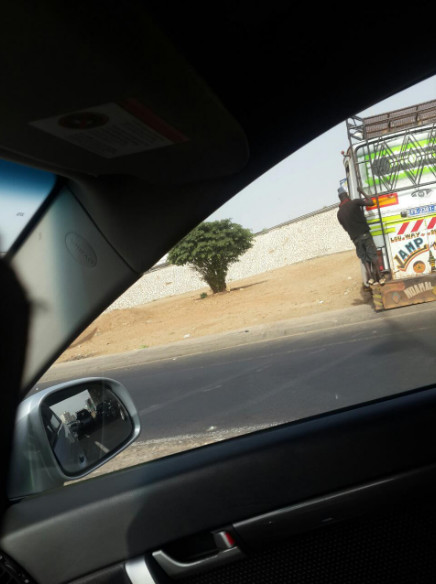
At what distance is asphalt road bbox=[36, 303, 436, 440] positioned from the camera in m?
2.99

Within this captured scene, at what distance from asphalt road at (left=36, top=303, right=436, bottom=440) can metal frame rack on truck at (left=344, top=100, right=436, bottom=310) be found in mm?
1164

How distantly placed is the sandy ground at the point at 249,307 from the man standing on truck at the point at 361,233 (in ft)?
0.74

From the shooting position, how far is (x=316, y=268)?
305 inches

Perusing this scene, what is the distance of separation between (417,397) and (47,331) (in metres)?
1.47

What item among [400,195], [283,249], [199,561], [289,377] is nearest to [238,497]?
[199,561]

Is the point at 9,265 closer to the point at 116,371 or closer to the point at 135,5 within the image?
the point at 135,5

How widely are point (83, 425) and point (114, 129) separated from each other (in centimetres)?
118

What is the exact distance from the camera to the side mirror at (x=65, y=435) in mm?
2172

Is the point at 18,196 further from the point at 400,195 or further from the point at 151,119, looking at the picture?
the point at 400,195

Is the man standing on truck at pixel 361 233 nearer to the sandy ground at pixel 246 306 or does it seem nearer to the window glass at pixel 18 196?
the sandy ground at pixel 246 306

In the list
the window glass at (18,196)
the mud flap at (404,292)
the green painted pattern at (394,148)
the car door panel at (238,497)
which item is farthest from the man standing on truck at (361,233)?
the window glass at (18,196)

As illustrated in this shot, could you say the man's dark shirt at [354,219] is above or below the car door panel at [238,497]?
above

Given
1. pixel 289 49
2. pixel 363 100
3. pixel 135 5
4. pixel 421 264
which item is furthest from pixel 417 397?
pixel 421 264

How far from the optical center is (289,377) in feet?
12.4
